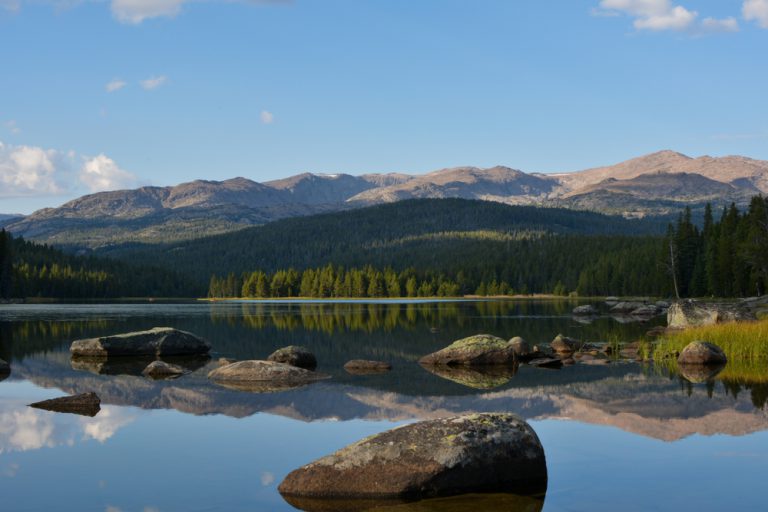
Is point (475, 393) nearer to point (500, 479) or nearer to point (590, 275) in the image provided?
point (500, 479)

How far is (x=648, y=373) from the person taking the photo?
32219 mm

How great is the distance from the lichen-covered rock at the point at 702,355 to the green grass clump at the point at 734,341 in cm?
147

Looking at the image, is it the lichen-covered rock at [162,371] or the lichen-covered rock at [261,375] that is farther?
the lichen-covered rock at [162,371]

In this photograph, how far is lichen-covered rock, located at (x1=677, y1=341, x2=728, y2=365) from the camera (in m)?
34.8

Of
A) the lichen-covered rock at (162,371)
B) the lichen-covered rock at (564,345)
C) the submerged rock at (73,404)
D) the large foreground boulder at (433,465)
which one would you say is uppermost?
the large foreground boulder at (433,465)

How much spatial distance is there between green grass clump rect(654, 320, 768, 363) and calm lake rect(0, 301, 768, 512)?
4.87 metres

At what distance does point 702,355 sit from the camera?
34.8 meters

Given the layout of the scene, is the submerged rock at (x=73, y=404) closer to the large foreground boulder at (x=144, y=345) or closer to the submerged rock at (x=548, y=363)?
the large foreground boulder at (x=144, y=345)

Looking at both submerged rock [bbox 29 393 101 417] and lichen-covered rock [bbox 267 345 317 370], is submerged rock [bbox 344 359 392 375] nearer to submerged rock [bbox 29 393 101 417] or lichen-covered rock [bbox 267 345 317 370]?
lichen-covered rock [bbox 267 345 317 370]

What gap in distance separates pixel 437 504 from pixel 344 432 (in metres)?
6.63

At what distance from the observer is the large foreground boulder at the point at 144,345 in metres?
40.8

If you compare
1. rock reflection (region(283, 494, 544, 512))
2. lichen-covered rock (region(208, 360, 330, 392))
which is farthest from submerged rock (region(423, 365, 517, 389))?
rock reflection (region(283, 494, 544, 512))

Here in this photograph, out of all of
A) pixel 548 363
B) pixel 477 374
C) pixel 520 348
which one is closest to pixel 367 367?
pixel 477 374

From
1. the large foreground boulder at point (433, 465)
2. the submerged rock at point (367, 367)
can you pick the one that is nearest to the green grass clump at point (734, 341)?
the submerged rock at point (367, 367)
